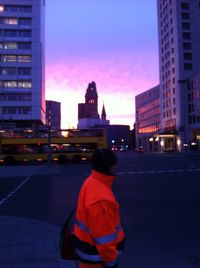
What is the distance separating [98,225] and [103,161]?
0.54 m

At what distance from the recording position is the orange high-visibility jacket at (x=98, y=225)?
316cm

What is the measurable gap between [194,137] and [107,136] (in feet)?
198

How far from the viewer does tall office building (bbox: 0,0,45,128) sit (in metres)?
91.4

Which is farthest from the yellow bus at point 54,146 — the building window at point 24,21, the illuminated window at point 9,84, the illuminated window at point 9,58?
the building window at point 24,21

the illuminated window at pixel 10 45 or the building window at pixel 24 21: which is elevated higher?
the building window at pixel 24 21

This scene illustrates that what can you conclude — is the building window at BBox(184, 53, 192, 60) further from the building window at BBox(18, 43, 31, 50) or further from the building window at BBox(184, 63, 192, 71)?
the building window at BBox(18, 43, 31, 50)

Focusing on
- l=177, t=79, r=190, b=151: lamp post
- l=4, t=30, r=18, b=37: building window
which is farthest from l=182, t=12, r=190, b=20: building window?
l=4, t=30, r=18, b=37: building window

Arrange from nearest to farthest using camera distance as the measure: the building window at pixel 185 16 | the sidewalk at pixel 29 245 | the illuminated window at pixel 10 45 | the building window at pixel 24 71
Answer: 1. the sidewalk at pixel 29 245
2. the illuminated window at pixel 10 45
3. the building window at pixel 24 71
4. the building window at pixel 185 16

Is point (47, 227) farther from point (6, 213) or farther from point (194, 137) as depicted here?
point (194, 137)

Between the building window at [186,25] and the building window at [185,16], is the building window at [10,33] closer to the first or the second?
the building window at [186,25]

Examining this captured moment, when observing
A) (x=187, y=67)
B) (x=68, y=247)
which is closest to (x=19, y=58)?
(x=187, y=67)

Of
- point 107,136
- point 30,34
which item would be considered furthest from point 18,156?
point 30,34

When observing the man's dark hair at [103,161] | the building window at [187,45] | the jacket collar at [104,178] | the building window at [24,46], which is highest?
the building window at [187,45]

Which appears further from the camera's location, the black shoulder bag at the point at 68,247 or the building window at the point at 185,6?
the building window at the point at 185,6
